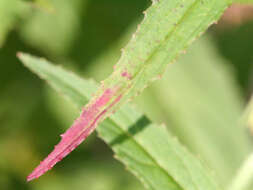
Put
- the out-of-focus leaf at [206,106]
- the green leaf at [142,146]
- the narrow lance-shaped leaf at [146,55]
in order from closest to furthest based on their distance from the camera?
the narrow lance-shaped leaf at [146,55]
the green leaf at [142,146]
the out-of-focus leaf at [206,106]

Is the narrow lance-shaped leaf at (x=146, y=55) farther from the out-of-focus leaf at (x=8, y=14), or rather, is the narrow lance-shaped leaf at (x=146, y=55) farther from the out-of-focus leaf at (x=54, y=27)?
the out-of-focus leaf at (x=54, y=27)

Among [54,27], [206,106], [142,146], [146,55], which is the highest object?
[146,55]

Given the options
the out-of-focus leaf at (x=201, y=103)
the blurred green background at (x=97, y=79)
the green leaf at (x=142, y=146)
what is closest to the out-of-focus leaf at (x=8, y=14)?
the green leaf at (x=142, y=146)

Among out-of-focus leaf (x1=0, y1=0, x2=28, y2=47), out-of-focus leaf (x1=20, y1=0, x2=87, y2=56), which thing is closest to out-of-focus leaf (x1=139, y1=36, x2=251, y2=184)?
out-of-focus leaf (x1=20, y1=0, x2=87, y2=56)

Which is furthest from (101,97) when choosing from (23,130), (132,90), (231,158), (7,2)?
(23,130)

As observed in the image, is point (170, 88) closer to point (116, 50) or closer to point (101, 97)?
point (116, 50)

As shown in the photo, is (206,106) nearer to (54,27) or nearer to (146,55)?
(54,27)

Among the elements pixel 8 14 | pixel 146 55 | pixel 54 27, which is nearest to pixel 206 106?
pixel 54 27
